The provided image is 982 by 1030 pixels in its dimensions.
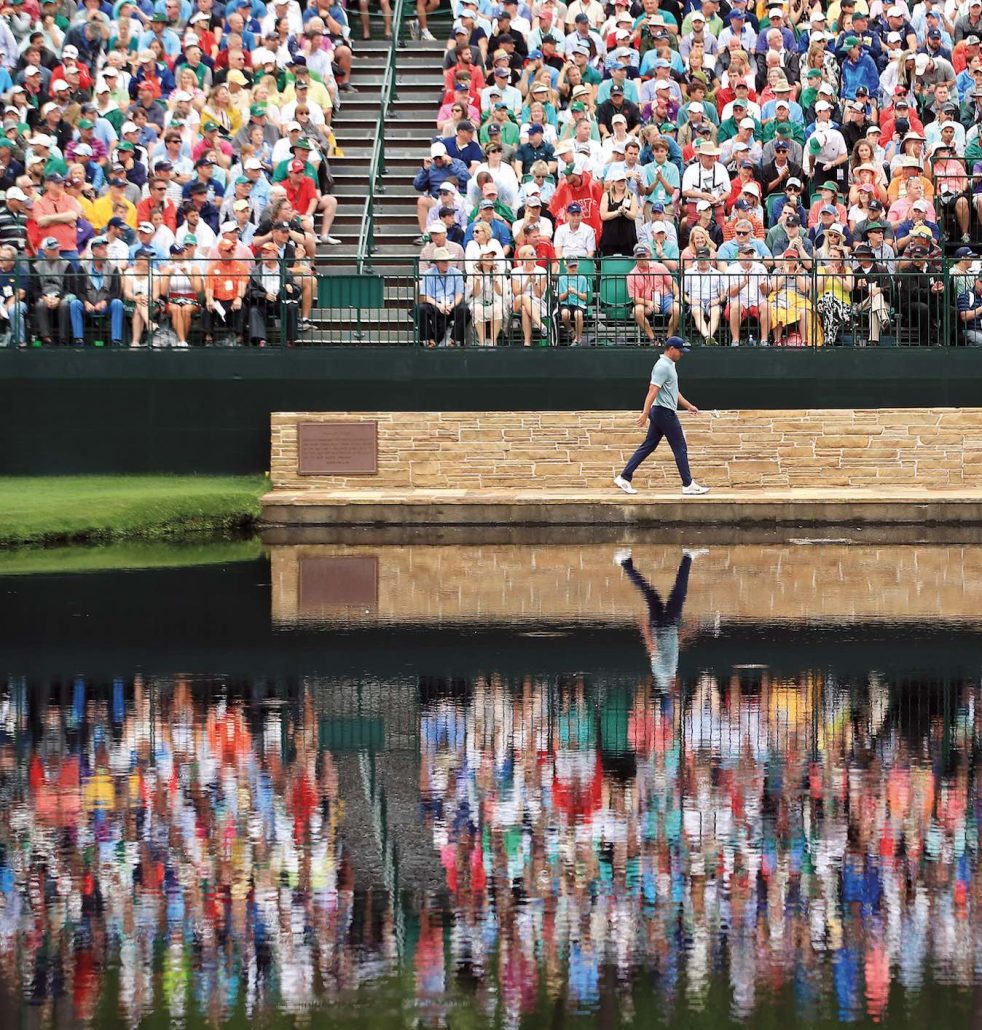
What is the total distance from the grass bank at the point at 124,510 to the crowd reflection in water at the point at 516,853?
363 inches

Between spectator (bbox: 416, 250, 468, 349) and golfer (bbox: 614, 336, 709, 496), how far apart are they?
2.81 m

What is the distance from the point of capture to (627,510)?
2280cm

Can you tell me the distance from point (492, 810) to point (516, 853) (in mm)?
782

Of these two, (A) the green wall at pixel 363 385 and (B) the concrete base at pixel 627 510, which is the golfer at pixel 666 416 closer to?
(B) the concrete base at pixel 627 510

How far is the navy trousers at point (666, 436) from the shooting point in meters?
22.9

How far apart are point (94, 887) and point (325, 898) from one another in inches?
34.2

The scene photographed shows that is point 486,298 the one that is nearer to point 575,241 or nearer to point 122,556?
point 575,241

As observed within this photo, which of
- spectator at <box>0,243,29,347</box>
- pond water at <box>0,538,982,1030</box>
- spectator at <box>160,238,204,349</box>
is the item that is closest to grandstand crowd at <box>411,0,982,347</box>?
spectator at <box>160,238,204,349</box>

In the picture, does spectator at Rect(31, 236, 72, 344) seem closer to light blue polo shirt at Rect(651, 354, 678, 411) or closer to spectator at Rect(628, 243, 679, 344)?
spectator at Rect(628, 243, 679, 344)

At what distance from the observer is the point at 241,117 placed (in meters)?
28.1

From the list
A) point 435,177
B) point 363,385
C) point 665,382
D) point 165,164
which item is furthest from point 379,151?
point 665,382

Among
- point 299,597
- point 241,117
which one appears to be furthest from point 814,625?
point 241,117

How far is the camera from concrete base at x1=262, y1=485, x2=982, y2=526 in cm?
A: 2281

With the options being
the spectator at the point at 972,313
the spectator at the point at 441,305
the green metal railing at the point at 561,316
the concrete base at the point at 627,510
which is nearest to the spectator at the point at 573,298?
the green metal railing at the point at 561,316
